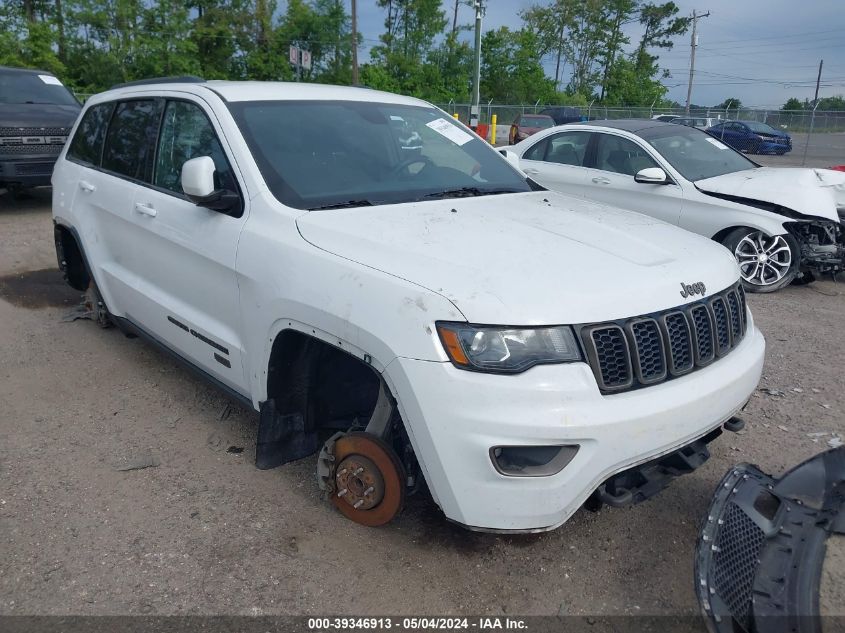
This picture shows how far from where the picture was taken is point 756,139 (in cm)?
2664

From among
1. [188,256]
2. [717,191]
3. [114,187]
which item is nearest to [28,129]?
[114,187]

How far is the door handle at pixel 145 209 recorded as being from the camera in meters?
3.70

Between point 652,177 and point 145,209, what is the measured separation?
511 centimetres

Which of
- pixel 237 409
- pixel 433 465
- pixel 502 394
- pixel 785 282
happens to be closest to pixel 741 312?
pixel 502 394

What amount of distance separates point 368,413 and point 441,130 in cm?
180

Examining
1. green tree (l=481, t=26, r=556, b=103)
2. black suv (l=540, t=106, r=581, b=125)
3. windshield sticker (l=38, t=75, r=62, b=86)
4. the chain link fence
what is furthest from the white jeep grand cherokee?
green tree (l=481, t=26, r=556, b=103)

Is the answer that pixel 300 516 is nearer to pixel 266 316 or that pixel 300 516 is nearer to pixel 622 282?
pixel 266 316

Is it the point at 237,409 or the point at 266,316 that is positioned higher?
the point at 266,316

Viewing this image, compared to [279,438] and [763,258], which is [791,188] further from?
[279,438]

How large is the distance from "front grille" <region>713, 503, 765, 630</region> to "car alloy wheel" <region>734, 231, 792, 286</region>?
197 inches

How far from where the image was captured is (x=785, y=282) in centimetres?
669

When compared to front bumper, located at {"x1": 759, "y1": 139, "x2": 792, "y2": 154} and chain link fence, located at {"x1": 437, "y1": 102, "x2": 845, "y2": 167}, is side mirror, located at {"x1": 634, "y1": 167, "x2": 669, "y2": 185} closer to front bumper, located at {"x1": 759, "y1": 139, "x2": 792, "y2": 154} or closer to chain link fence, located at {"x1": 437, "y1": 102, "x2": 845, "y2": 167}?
chain link fence, located at {"x1": 437, "y1": 102, "x2": 845, "y2": 167}

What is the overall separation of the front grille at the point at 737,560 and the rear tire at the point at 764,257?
4990 mm

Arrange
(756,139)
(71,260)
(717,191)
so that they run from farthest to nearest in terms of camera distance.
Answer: (756,139) → (717,191) → (71,260)
